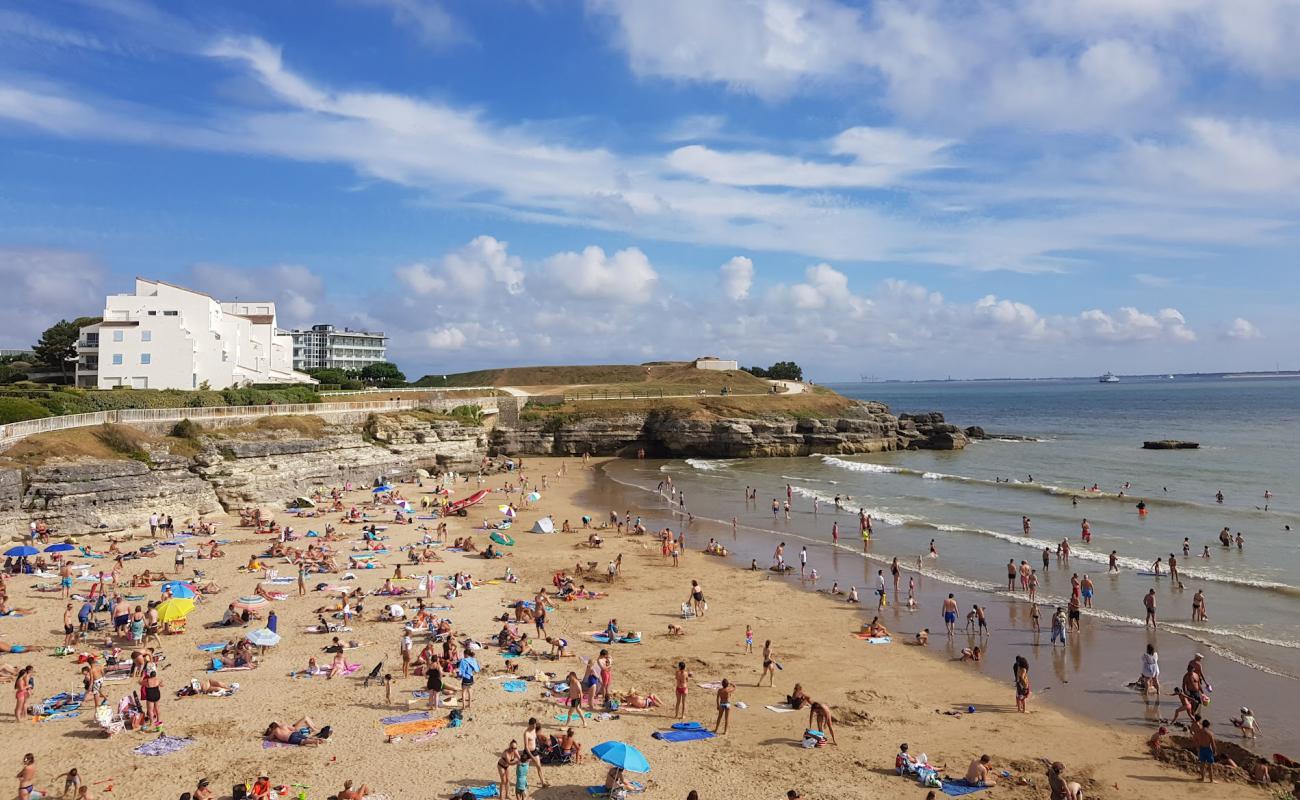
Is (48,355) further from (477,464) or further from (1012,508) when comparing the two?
(1012,508)

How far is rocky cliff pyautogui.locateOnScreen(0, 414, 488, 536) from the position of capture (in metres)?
29.4

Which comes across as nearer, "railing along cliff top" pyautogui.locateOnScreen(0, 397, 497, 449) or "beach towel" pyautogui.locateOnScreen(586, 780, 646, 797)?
"beach towel" pyautogui.locateOnScreen(586, 780, 646, 797)

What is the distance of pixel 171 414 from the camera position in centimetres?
3722

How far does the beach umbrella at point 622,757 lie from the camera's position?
12148mm

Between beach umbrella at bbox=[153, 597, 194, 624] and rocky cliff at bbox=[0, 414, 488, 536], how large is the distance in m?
14.1

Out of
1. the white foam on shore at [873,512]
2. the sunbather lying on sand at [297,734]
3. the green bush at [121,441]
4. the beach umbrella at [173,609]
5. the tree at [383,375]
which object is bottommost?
the sunbather lying on sand at [297,734]

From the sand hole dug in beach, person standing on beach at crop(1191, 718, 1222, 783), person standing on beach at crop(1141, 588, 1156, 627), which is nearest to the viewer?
the sand hole dug in beach

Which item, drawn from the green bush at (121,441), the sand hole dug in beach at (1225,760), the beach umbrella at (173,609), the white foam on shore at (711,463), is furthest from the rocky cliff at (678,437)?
the sand hole dug in beach at (1225,760)

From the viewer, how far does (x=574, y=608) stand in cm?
2325

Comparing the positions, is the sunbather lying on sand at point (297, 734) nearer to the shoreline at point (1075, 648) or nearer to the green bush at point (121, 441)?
the shoreline at point (1075, 648)

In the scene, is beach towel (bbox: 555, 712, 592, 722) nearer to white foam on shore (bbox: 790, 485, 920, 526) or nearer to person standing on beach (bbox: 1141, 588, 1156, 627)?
person standing on beach (bbox: 1141, 588, 1156, 627)

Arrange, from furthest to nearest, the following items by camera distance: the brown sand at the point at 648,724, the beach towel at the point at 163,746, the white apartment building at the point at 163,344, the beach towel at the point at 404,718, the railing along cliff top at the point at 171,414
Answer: the white apartment building at the point at 163,344, the railing along cliff top at the point at 171,414, the beach towel at the point at 404,718, the beach towel at the point at 163,746, the brown sand at the point at 648,724

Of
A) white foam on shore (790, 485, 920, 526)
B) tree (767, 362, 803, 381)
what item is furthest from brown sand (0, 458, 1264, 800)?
tree (767, 362, 803, 381)

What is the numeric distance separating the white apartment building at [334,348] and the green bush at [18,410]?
8326cm
